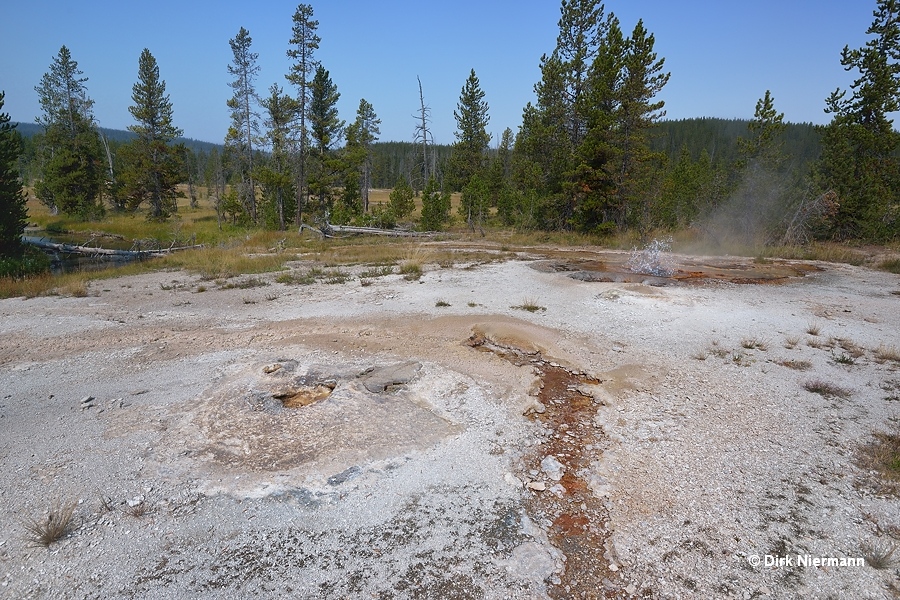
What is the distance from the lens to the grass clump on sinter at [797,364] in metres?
7.27

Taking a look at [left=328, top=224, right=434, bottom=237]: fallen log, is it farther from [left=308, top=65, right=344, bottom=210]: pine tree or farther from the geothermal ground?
the geothermal ground

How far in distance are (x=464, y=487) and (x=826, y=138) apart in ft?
84.0

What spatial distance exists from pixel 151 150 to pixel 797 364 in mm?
39375

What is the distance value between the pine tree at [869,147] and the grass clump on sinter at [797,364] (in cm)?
1829

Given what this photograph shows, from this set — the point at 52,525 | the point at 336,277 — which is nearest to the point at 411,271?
the point at 336,277

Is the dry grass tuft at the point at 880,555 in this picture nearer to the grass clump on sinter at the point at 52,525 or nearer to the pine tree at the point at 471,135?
Answer: the grass clump on sinter at the point at 52,525

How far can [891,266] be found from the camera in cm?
1571

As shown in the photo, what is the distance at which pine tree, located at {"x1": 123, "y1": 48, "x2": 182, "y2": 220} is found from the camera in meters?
32.3

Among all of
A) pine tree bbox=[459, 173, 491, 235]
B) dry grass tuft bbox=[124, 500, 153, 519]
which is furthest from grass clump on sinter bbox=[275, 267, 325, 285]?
pine tree bbox=[459, 173, 491, 235]

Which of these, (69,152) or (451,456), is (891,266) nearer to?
(451,456)

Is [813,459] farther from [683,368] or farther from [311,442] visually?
[311,442]

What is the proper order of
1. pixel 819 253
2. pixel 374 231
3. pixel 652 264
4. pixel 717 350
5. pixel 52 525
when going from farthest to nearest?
pixel 374 231
pixel 819 253
pixel 652 264
pixel 717 350
pixel 52 525

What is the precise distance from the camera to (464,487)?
453 cm

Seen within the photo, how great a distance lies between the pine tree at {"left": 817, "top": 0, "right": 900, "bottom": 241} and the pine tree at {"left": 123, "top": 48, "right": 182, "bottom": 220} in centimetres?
4024
